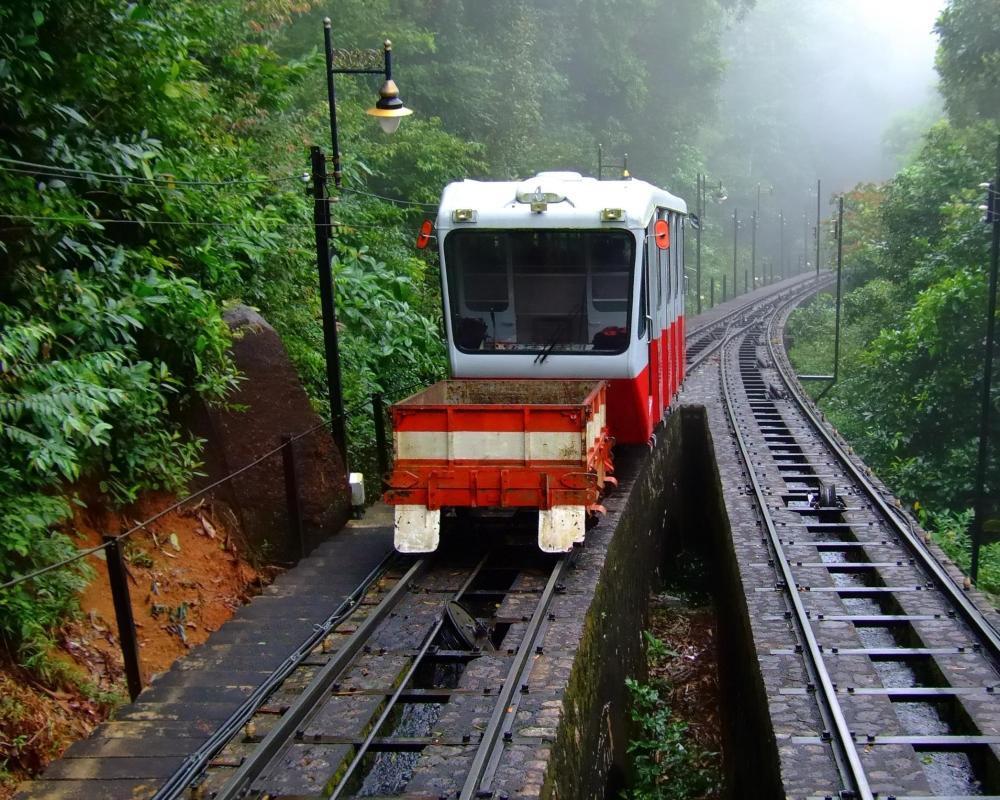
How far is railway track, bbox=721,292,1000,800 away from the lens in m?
6.42

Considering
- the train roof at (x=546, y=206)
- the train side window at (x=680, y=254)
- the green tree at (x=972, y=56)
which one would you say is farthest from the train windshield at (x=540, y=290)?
the green tree at (x=972, y=56)

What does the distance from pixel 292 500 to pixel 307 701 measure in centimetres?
359

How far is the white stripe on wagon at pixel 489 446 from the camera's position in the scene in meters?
8.82

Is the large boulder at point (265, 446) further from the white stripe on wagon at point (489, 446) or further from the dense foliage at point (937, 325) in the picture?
the dense foliage at point (937, 325)

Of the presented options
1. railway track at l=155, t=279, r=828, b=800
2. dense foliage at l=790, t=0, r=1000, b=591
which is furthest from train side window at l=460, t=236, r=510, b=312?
dense foliage at l=790, t=0, r=1000, b=591

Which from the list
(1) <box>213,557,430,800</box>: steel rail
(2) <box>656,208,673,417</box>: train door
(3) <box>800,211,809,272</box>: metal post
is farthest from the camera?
(3) <box>800,211,809,272</box>: metal post

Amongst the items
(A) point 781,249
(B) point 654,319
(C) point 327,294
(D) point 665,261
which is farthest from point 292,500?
(A) point 781,249

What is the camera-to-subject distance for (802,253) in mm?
109688

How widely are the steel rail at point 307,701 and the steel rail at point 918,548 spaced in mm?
4647

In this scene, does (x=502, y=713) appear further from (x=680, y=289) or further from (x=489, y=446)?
(x=680, y=289)

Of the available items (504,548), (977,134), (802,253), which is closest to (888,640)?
(504,548)

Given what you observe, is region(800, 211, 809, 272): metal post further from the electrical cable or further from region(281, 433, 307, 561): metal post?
region(281, 433, 307, 561): metal post

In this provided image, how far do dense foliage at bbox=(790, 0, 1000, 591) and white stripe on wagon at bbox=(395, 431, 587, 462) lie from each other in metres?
9.43

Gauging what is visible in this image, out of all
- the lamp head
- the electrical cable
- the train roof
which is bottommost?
the train roof
